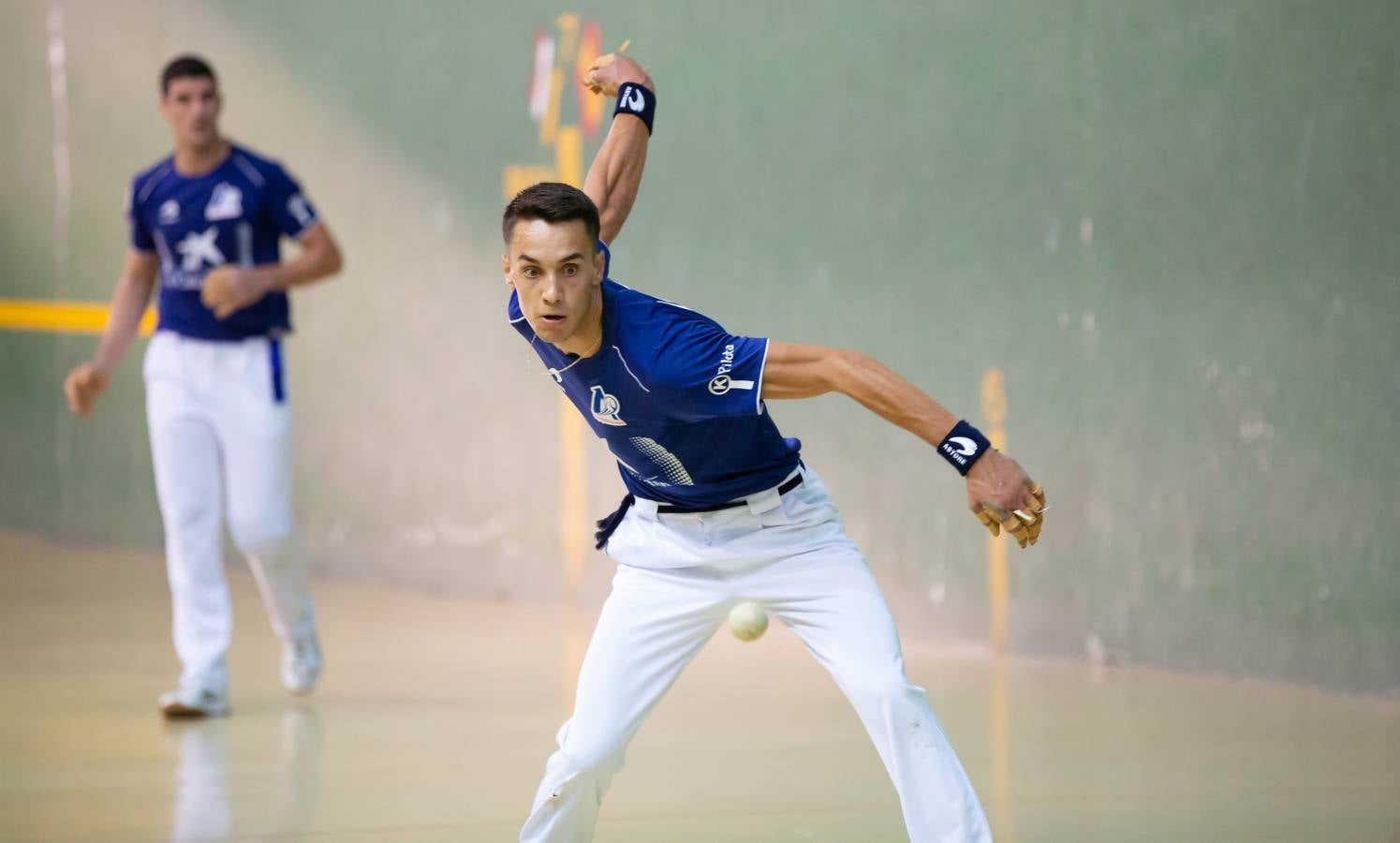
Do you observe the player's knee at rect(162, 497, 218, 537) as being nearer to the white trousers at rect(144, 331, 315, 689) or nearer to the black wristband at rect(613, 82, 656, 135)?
the white trousers at rect(144, 331, 315, 689)

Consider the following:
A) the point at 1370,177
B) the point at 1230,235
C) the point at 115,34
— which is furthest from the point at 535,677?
the point at 115,34

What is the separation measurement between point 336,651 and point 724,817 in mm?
2983

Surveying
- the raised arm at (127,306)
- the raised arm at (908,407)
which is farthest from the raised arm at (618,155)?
the raised arm at (127,306)

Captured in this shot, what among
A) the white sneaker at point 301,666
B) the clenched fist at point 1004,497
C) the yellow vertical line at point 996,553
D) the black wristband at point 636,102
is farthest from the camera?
the yellow vertical line at point 996,553

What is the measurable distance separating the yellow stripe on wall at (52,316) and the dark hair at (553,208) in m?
6.70

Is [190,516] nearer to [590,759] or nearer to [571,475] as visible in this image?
[571,475]

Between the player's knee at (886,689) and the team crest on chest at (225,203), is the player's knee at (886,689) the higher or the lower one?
the lower one

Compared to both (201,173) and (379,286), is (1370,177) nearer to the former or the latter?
(201,173)

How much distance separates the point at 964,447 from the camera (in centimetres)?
325

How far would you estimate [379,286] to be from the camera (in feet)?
29.0

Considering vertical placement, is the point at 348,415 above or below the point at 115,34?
below

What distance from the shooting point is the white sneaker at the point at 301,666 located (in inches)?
245

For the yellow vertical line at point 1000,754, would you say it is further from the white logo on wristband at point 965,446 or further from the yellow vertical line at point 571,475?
the yellow vertical line at point 571,475

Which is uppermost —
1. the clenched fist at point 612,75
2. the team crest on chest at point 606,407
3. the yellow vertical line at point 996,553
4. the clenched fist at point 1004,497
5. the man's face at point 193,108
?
the man's face at point 193,108
